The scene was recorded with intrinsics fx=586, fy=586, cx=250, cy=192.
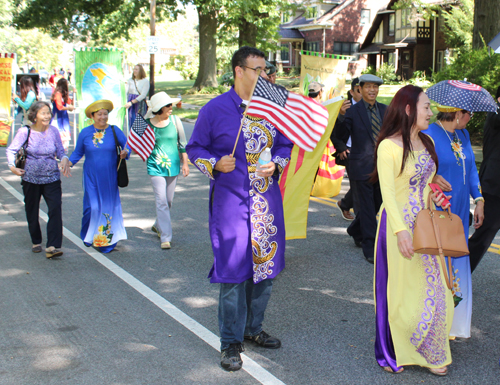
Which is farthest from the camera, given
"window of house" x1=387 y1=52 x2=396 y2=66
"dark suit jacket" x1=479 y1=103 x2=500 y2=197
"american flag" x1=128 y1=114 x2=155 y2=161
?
"window of house" x1=387 y1=52 x2=396 y2=66

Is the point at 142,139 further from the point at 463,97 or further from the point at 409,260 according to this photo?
the point at 409,260

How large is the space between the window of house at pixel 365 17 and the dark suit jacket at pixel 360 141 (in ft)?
181

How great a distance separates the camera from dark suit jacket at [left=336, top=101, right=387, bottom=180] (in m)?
6.66

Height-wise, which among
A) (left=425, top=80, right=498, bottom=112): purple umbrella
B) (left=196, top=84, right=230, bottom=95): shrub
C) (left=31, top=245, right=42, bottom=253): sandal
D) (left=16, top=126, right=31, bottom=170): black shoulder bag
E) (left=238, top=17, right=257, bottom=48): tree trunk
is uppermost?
(left=238, top=17, right=257, bottom=48): tree trunk

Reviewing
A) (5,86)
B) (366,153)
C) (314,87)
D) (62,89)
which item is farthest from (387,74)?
(366,153)

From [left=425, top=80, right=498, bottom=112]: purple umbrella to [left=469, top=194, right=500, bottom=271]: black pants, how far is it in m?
1.11

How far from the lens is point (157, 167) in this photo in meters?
7.28

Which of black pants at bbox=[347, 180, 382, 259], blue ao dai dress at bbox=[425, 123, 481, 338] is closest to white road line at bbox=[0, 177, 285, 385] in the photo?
blue ao dai dress at bbox=[425, 123, 481, 338]

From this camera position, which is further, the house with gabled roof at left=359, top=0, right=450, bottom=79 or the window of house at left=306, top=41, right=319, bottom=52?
the window of house at left=306, top=41, right=319, bottom=52

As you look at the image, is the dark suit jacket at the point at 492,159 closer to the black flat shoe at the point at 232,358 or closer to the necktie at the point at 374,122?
the necktie at the point at 374,122

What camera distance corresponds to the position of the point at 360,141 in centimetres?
672

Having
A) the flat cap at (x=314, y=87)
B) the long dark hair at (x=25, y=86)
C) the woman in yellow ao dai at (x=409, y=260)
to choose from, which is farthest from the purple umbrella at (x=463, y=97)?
the long dark hair at (x=25, y=86)

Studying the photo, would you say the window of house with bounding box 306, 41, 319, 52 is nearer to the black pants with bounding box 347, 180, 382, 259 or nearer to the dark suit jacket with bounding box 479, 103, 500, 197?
the black pants with bounding box 347, 180, 382, 259

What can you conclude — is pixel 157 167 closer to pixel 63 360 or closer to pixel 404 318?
pixel 63 360
